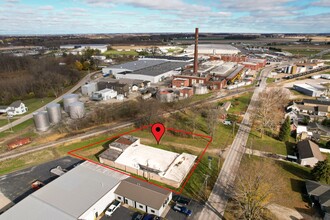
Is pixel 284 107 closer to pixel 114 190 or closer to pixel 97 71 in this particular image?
pixel 114 190

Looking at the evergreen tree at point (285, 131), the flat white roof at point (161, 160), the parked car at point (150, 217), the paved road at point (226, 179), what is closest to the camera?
the parked car at point (150, 217)

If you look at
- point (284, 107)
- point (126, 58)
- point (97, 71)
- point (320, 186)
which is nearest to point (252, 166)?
point (320, 186)

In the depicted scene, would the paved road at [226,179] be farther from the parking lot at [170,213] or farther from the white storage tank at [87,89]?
the white storage tank at [87,89]

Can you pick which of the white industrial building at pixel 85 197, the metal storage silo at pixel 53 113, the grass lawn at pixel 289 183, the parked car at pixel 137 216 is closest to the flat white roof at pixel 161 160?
the white industrial building at pixel 85 197

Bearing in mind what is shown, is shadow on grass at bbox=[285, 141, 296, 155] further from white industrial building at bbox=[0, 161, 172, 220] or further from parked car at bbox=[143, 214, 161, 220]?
parked car at bbox=[143, 214, 161, 220]

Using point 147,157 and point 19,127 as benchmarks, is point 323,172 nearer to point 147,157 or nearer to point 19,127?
point 147,157

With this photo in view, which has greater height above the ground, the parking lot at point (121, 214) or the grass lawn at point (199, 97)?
the grass lawn at point (199, 97)

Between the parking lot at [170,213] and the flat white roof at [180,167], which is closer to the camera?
the parking lot at [170,213]
